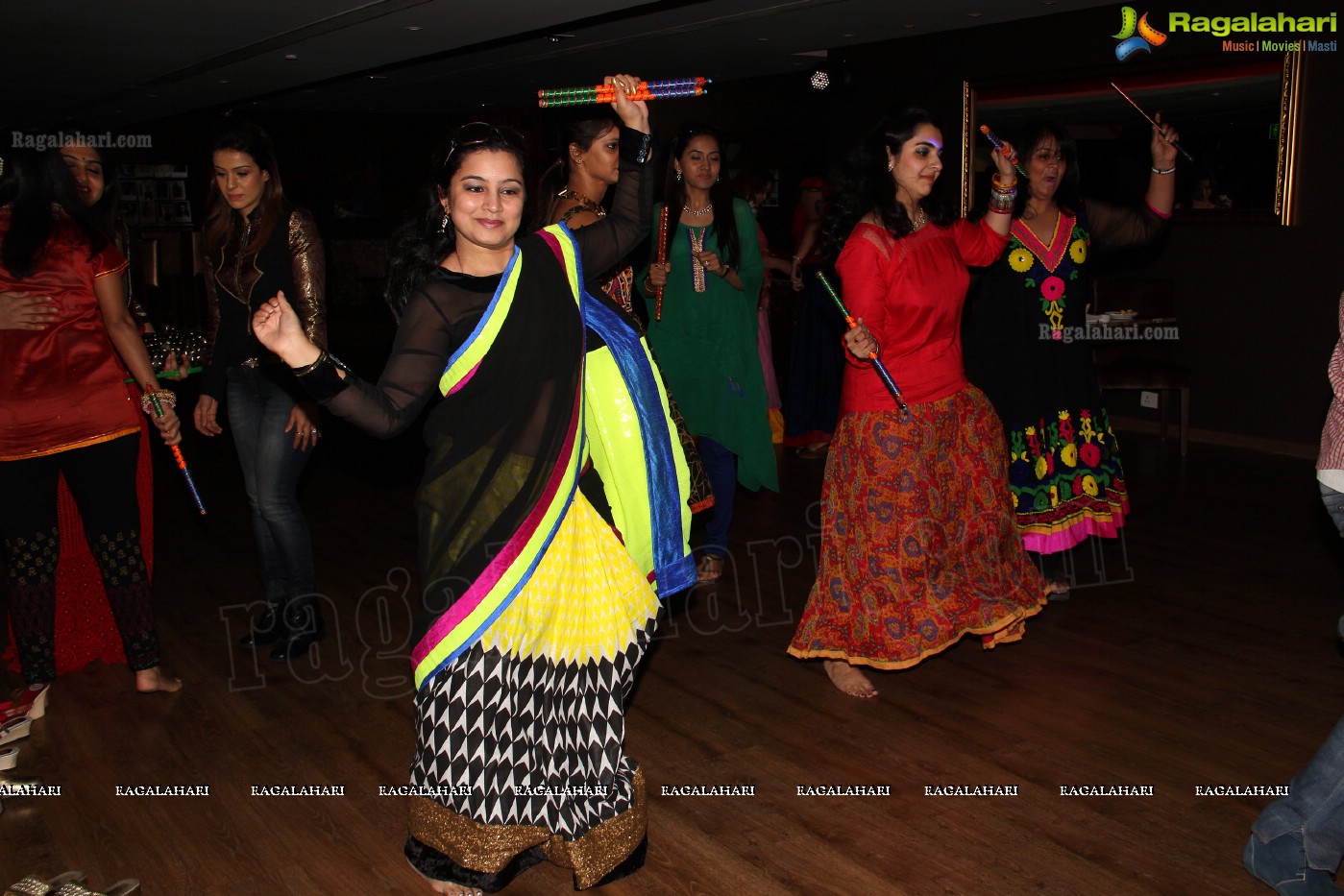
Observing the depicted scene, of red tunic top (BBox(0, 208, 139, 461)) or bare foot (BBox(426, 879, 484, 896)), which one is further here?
red tunic top (BBox(0, 208, 139, 461))

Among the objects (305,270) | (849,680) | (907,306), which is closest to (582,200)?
(305,270)

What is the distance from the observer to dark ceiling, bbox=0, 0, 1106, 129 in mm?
7199

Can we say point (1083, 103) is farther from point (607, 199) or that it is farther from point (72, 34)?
point (72, 34)

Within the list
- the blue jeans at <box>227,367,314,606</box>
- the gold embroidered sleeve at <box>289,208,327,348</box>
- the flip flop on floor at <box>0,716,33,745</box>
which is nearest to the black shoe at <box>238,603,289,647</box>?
the blue jeans at <box>227,367,314,606</box>

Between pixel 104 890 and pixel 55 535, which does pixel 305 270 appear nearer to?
pixel 55 535

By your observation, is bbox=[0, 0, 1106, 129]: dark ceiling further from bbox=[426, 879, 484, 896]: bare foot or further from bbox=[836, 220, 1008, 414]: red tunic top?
bbox=[426, 879, 484, 896]: bare foot

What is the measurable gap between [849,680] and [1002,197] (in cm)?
142

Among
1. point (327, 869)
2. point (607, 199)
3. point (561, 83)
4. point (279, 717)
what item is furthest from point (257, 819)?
point (561, 83)

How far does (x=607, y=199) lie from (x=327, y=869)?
2716 millimetres

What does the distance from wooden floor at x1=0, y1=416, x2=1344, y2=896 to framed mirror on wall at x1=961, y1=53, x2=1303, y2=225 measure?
2677 millimetres

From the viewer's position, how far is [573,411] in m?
2.34

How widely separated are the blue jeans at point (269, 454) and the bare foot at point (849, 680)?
1690 millimetres

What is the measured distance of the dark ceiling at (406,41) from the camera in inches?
283

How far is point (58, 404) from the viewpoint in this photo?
317cm
